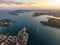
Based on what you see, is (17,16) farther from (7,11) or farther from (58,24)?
(58,24)

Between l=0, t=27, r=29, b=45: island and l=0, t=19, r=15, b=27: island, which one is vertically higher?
l=0, t=19, r=15, b=27: island

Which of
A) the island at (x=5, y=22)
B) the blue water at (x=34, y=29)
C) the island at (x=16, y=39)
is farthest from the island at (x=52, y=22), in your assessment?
the island at (x=5, y=22)

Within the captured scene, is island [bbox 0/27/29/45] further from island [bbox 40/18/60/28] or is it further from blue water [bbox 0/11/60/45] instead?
island [bbox 40/18/60/28]

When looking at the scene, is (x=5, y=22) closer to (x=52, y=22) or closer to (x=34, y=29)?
(x=34, y=29)

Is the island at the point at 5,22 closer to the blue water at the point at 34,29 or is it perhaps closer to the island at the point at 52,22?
the blue water at the point at 34,29

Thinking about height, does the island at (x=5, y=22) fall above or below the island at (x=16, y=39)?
above

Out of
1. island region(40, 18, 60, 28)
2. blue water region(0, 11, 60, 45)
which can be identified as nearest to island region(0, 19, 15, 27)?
blue water region(0, 11, 60, 45)

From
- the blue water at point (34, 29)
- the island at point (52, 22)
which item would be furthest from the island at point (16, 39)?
the island at point (52, 22)
